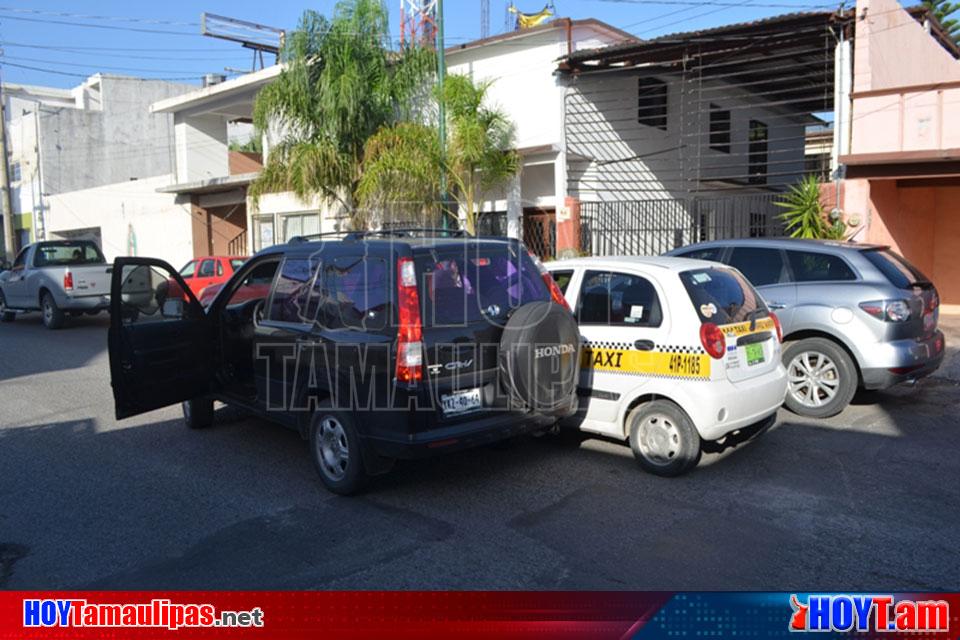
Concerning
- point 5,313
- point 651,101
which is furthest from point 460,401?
point 5,313

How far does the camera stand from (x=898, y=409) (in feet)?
24.9

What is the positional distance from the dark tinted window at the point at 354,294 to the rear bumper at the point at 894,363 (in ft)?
15.5

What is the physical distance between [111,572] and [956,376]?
8905 millimetres

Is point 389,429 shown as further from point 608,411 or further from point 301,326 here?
point 608,411

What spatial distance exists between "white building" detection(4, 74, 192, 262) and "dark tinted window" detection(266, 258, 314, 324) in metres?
20.1

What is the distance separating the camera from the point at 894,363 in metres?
6.86

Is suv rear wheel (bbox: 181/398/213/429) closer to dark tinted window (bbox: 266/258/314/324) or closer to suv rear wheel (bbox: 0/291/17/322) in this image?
dark tinted window (bbox: 266/258/314/324)

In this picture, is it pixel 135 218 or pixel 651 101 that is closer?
pixel 651 101

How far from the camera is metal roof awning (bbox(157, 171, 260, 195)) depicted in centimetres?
2117

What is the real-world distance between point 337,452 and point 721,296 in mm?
3028

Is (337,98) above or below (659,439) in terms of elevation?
above

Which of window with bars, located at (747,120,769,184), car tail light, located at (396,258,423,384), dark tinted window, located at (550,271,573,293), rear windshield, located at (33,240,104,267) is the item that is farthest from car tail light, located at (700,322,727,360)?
window with bars, located at (747,120,769,184)

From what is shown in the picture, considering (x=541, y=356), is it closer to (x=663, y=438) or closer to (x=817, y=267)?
(x=663, y=438)

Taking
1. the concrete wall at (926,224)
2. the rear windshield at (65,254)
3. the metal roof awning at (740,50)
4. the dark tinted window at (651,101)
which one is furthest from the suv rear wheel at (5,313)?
the concrete wall at (926,224)
